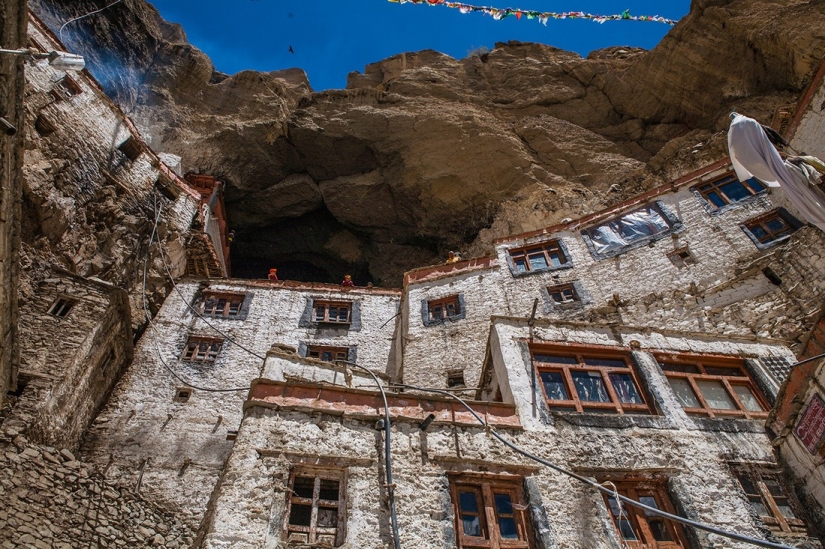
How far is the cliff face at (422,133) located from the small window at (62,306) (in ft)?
52.5

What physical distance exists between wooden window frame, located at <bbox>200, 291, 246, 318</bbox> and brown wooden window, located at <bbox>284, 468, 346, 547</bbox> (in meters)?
13.0

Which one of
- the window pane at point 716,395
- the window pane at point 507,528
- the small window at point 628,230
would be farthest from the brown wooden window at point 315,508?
the small window at point 628,230

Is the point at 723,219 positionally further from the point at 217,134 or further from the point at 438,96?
the point at 217,134

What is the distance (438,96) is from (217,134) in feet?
42.2

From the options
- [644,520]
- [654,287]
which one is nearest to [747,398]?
[644,520]

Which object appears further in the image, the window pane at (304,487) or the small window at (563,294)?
the small window at (563,294)

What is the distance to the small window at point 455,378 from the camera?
52.3 feet

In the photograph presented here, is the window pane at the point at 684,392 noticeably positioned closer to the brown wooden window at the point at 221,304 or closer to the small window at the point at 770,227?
the small window at the point at 770,227

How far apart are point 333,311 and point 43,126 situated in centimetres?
1158

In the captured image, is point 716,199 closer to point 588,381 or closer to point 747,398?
point 747,398

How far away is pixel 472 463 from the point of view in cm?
917

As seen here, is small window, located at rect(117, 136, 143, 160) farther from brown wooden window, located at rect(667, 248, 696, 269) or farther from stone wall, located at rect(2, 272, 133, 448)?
brown wooden window, located at rect(667, 248, 696, 269)

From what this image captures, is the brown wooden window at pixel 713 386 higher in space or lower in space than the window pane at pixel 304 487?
higher

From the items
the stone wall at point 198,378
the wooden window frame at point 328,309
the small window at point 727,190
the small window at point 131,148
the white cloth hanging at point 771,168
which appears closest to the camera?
the white cloth hanging at point 771,168
